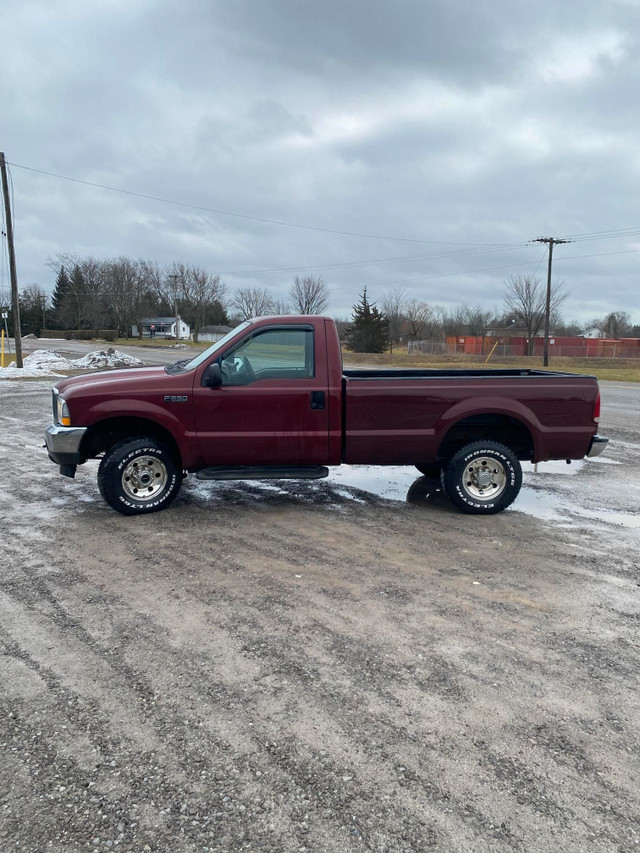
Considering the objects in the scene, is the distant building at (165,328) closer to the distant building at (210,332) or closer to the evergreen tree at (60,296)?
the distant building at (210,332)

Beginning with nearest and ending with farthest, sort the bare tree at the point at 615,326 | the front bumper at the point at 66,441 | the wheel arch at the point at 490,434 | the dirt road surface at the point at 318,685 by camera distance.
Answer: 1. the dirt road surface at the point at 318,685
2. the front bumper at the point at 66,441
3. the wheel arch at the point at 490,434
4. the bare tree at the point at 615,326

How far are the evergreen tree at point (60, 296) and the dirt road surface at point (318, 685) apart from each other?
107 metres

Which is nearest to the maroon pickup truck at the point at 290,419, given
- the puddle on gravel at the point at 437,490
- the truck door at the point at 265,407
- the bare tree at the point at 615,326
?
the truck door at the point at 265,407

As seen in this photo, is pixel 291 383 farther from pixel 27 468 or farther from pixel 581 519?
pixel 27 468

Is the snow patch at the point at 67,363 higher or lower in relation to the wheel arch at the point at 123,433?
higher

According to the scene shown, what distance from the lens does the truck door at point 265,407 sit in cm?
621

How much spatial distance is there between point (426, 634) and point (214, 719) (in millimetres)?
1453

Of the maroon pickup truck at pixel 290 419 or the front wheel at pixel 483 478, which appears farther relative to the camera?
the front wheel at pixel 483 478

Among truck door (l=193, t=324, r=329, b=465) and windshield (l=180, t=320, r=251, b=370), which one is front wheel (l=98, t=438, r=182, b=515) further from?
windshield (l=180, t=320, r=251, b=370)

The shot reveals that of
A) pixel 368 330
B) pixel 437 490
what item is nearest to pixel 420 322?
pixel 368 330

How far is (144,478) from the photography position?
6.32 metres

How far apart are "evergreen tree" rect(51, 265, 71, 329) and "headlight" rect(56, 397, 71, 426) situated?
345 ft

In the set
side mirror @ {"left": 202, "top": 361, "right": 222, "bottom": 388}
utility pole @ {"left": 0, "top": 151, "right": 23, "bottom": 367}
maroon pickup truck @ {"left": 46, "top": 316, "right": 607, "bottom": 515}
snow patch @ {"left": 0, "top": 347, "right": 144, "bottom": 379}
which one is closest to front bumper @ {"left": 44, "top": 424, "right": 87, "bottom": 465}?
maroon pickup truck @ {"left": 46, "top": 316, "right": 607, "bottom": 515}

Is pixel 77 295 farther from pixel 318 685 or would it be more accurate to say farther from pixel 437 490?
pixel 318 685
